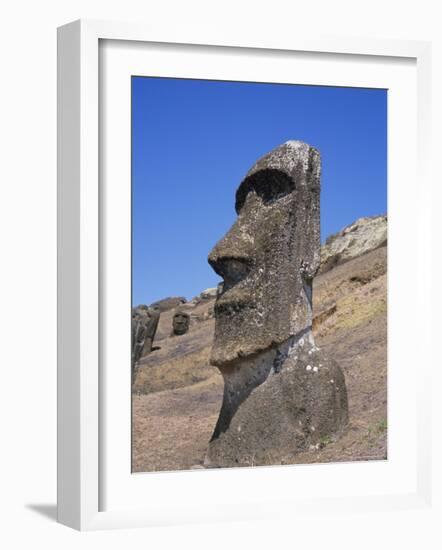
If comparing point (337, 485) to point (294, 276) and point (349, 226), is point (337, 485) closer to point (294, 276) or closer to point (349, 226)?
point (294, 276)

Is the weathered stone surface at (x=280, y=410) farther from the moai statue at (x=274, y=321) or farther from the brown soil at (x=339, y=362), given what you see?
the brown soil at (x=339, y=362)

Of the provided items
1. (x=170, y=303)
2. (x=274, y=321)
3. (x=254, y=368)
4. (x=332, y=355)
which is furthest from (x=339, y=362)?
(x=170, y=303)

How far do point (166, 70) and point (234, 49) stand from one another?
0.79 m

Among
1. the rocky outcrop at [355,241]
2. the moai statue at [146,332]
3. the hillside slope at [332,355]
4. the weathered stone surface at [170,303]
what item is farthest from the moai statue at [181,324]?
the rocky outcrop at [355,241]

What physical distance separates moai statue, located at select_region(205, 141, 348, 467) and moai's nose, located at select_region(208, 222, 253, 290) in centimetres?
1

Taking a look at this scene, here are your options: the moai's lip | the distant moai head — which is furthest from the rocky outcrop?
the moai's lip

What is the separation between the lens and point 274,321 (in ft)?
44.5

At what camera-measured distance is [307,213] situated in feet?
45.2

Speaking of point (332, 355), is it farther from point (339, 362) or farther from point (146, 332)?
point (146, 332)

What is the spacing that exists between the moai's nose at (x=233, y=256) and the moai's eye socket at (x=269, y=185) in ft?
1.62

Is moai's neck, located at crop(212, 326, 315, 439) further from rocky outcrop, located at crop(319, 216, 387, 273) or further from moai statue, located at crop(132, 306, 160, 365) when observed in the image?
rocky outcrop, located at crop(319, 216, 387, 273)
